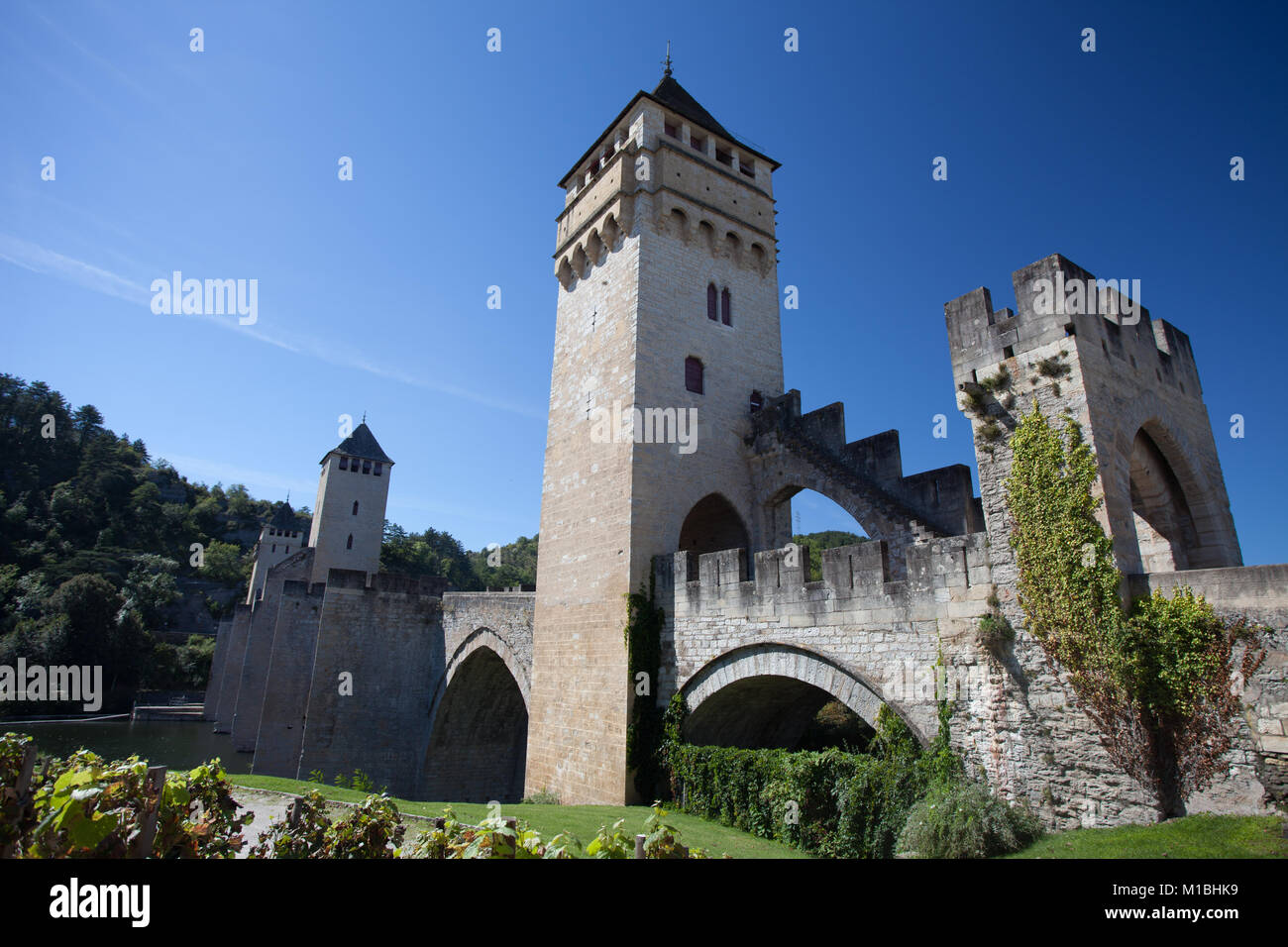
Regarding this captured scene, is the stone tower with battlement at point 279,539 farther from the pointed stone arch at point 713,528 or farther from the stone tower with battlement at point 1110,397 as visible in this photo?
the stone tower with battlement at point 1110,397

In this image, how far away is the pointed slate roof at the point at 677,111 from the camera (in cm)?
1683

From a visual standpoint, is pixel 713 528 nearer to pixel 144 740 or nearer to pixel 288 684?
pixel 288 684

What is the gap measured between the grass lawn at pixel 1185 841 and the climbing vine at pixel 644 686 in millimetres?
6958

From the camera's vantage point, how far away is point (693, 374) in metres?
15.3

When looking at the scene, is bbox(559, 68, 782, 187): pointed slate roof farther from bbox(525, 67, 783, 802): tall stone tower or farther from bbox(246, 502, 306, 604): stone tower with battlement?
A: bbox(246, 502, 306, 604): stone tower with battlement

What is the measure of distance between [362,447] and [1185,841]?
49.4 metres

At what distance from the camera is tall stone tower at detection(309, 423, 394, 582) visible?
144 feet

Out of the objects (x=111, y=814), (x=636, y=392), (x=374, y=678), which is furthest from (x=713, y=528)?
(x=111, y=814)

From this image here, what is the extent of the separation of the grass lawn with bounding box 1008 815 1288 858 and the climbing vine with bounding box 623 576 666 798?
6.96m

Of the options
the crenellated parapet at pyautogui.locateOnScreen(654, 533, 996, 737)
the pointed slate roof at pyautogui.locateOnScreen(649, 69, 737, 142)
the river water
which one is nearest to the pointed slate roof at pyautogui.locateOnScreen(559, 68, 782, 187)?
the pointed slate roof at pyautogui.locateOnScreen(649, 69, 737, 142)
